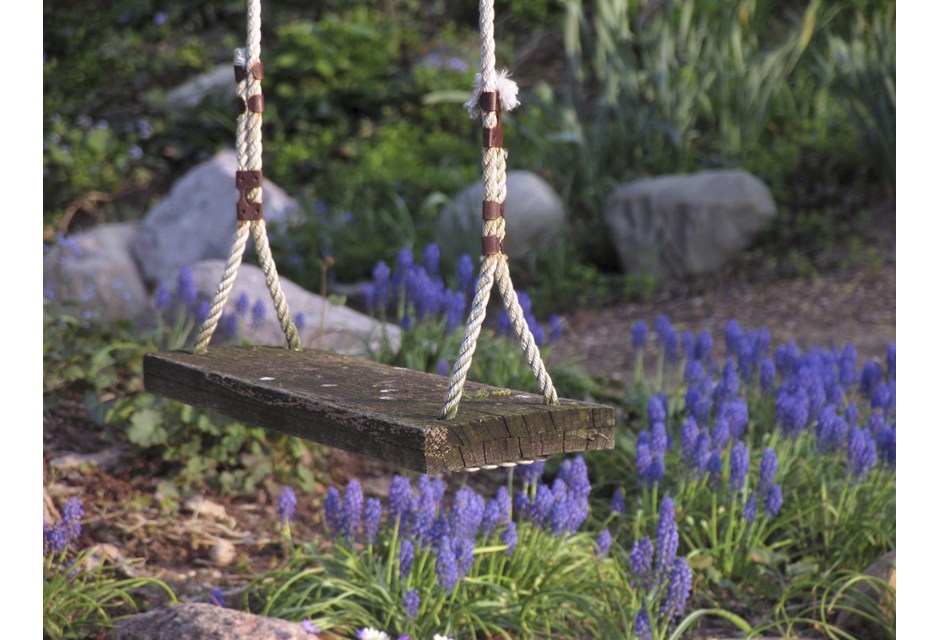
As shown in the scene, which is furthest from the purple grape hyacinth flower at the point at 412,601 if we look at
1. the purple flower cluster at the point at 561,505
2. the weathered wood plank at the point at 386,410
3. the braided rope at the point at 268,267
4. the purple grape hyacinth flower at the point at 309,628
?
the braided rope at the point at 268,267

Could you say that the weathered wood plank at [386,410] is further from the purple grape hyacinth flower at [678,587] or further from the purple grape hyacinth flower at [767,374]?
the purple grape hyacinth flower at [767,374]

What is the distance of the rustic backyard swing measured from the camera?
198 centimetres

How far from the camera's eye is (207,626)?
2.58 meters

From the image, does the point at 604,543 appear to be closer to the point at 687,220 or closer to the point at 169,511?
the point at 169,511

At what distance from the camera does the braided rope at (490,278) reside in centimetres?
200

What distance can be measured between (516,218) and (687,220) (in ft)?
3.45

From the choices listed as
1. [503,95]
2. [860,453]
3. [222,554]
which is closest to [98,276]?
[222,554]

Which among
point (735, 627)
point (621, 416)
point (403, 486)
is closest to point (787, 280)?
point (621, 416)

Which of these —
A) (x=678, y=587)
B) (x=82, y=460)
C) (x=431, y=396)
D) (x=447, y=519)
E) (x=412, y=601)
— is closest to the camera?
(x=431, y=396)

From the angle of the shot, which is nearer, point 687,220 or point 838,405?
point 838,405

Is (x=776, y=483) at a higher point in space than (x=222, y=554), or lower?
higher

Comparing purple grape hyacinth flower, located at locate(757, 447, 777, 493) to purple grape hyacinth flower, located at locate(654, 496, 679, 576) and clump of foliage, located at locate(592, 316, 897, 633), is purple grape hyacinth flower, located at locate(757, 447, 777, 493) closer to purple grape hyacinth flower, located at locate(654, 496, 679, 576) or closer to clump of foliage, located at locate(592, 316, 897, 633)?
clump of foliage, located at locate(592, 316, 897, 633)

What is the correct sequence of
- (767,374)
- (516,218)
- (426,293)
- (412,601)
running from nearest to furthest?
(412,601) → (767,374) → (426,293) → (516,218)

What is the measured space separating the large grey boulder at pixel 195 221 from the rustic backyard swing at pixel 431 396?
4278 mm
